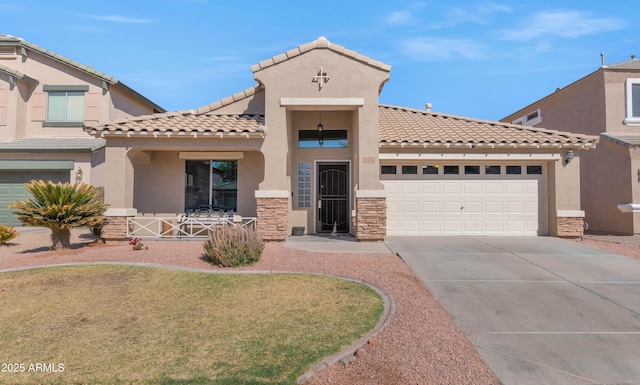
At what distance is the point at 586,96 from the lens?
16.0 m

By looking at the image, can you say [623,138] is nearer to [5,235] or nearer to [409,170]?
[409,170]

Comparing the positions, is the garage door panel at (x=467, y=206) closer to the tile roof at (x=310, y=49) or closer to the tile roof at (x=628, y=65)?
the tile roof at (x=310, y=49)

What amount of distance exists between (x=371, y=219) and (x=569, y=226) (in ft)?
22.4

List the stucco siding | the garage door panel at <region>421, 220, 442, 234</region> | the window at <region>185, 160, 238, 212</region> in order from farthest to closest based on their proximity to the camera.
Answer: the stucco siding < the window at <region>185, 160, 238, 212</region> < the garage door panel at <region>421, 220, 442, 234</region>

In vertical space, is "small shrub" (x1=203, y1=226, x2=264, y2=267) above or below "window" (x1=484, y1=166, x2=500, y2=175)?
below

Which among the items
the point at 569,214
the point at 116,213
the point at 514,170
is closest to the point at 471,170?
the point at 514,170

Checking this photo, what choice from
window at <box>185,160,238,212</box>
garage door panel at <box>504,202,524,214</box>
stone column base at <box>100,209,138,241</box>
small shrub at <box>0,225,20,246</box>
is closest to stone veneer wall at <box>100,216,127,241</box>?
stone column base at <box>100,209,138,241</box>

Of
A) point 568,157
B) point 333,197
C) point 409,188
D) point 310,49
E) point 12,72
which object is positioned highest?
point 12,72

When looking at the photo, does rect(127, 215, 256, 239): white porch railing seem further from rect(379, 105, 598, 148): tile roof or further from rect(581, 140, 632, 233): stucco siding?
rect(581, 140, 632, 233): stucco siding

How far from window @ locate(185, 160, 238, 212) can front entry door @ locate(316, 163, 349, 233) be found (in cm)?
310

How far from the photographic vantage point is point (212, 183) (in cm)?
1306

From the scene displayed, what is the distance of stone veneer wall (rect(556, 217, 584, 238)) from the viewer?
11945mm

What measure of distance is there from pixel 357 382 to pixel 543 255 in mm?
7664

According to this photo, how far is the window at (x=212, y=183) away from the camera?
513 inches
